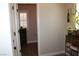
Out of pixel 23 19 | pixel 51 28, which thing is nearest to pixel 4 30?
pixel 51 28

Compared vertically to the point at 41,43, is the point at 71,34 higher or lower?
higher

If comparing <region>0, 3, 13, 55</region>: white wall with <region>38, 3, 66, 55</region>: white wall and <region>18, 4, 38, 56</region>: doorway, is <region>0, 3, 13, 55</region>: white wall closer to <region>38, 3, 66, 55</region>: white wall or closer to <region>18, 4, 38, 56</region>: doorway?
<region>38, 3, 66, 55</region>: white wall

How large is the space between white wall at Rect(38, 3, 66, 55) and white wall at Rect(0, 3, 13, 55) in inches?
108

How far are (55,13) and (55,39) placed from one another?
3.24 feet

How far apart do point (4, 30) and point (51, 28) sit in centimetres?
309

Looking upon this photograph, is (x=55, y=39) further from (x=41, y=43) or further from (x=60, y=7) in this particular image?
(x=60, y=7)

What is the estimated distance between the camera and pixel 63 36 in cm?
544

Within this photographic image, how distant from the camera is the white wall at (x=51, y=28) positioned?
4957 millimetres

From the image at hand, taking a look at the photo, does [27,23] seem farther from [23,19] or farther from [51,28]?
[51,28]

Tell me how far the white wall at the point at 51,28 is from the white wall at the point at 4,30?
274cm

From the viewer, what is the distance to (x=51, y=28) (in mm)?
5156

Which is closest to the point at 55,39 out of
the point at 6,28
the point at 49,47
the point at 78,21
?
the point at 49,47

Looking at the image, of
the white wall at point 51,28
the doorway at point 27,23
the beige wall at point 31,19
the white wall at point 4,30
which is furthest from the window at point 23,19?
the white wall at point 4,30

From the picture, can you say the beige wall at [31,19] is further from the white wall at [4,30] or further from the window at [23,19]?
the white wall at [4,30]
